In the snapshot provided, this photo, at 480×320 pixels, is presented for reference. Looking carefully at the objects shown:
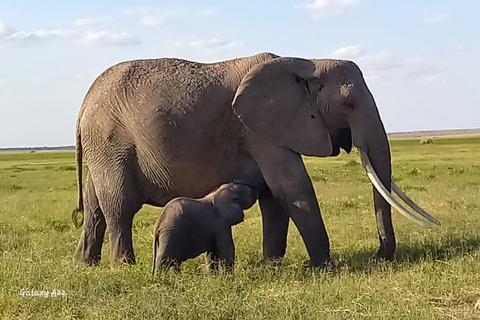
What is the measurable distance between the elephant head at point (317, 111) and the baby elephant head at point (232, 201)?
A: 731 millimetres

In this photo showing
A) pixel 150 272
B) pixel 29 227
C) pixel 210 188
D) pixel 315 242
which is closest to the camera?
pixel 150 272

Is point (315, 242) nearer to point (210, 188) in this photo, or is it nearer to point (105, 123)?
point (210, 188)

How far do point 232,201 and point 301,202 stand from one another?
0.81m

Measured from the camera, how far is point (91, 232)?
9.57 m

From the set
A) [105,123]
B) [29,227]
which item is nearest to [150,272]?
[105,123]

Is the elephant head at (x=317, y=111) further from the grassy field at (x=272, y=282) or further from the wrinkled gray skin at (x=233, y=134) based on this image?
the grassy field at (x=272, y=282)

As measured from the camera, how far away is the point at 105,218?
923cm

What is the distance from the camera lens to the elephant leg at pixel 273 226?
8.90 m

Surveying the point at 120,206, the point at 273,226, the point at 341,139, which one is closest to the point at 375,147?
the point at 341,139

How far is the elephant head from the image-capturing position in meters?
8.29

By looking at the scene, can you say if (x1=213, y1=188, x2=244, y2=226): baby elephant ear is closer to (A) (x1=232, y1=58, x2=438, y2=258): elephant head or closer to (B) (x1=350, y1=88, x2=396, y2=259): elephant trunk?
(A) (x1=232, y1=58, x2=438, y2=258): elephant head

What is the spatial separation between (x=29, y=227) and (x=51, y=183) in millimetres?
16282

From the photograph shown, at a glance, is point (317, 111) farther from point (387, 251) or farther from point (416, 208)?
point (387, 251)

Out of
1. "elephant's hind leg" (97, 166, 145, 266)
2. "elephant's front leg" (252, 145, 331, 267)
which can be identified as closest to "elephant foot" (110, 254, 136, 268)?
"elephant's hind leg" (97, 166, 145, 266)
